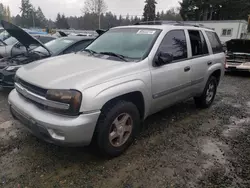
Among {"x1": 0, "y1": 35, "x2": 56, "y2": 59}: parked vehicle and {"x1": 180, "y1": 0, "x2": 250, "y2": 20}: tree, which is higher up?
{"x1": 180, "y1": 0, "x2": 250, "y2": 20}: tree

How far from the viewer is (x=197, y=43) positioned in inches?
174

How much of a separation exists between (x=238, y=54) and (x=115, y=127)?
905 cm

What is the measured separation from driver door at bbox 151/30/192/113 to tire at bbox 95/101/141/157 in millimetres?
509

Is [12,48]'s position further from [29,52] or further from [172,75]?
[172,75]

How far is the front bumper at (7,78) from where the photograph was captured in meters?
5.22

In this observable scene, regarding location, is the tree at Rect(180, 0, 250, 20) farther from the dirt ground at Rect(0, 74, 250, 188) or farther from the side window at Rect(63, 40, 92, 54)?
the dirt ground at Rect(0, 74, 250, 188)

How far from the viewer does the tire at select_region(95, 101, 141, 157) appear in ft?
8.94

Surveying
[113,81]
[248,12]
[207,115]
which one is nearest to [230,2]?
[248,12]

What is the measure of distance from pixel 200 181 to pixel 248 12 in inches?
1596

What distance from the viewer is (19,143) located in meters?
3.38

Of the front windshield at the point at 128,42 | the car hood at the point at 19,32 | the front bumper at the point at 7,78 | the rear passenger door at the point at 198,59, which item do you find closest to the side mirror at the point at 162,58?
the front windshield at the point at 128,42

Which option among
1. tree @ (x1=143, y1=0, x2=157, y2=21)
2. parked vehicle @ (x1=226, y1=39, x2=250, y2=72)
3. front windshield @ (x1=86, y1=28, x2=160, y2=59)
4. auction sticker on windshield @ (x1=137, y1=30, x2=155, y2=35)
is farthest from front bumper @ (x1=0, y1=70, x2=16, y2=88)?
tree @ (x1=143, y1=0, x2=157, y2=21)

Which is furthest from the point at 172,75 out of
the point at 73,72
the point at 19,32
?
the point at 19,32

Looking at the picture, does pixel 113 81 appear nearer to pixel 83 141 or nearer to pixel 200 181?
pixel 83 141
